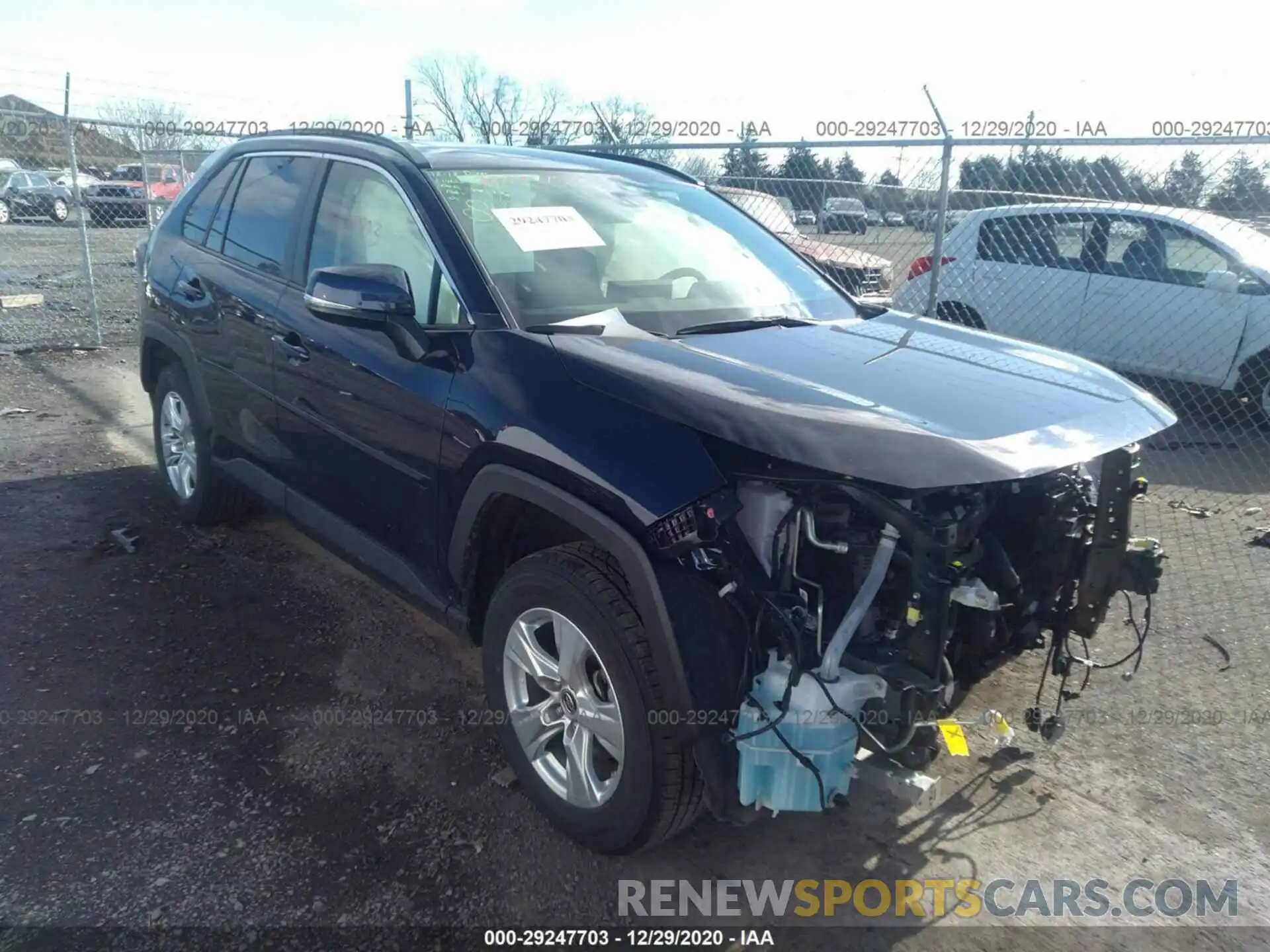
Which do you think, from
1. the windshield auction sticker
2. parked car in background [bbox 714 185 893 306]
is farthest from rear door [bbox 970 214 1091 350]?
the windshield auction sticker

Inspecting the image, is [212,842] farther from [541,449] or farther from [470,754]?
[541,449]

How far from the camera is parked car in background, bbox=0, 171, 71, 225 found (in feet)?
71.8

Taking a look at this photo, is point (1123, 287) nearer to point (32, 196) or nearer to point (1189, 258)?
point (1189, 258)

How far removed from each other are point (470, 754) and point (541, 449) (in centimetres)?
126

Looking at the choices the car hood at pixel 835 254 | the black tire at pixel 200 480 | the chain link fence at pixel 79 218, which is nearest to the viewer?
the black tire at pixel 200 480

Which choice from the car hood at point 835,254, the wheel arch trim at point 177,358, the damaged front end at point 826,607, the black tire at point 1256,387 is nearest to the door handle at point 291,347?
the wheel arch trim at point 177,358

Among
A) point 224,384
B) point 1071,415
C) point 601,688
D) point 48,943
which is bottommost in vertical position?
point 48,943

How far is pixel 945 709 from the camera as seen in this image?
8.46 feet

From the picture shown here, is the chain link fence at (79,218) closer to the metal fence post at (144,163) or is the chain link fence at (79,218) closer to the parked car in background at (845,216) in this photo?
the metal fence post at (144,163)

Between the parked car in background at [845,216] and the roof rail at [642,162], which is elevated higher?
the roof rail at [642,162]

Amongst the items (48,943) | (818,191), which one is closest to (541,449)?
(48,943)

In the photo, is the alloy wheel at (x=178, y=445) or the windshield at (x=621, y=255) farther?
the alloy wheel at (x=178, y=445)

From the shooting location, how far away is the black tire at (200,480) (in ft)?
15.6

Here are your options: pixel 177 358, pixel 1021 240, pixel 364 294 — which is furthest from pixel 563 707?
pixel 1021 240
